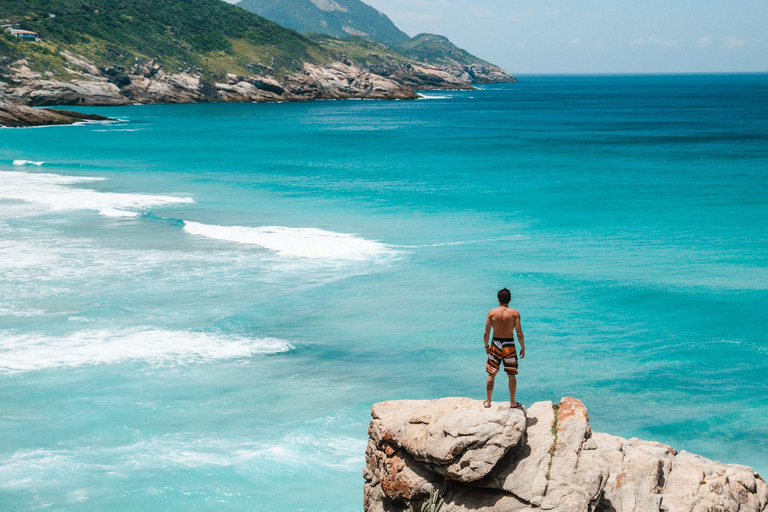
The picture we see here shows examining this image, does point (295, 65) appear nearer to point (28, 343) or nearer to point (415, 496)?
point (28, 343)

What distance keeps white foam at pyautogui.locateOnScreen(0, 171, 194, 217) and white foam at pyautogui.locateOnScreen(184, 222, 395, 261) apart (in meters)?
5.50

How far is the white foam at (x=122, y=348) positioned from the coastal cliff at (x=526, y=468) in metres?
8.02

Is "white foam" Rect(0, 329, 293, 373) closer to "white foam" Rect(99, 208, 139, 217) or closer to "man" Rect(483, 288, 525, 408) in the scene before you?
"man" Rect(483, 288, 525, 408)

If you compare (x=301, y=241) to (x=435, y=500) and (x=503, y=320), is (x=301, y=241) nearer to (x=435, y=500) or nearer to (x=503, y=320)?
(x=503, y=320)

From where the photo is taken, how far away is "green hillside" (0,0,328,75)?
111 metres

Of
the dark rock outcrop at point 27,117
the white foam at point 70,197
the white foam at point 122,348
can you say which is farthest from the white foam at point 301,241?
the dark rock outcrop at point 27,117

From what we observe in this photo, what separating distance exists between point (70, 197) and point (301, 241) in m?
15.4

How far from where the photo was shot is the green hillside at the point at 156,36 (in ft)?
365

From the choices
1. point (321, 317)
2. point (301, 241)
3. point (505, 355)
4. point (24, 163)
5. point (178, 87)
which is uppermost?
point (178, 87)

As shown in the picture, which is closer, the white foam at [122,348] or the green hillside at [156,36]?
the white foam at [122,348]

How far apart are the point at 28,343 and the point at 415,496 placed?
38.9 ft

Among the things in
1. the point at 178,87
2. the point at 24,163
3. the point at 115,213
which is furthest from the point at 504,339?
the point at 178,87

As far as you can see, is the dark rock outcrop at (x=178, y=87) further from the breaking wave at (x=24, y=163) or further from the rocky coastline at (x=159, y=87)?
the breaking wave at (x=24, y=163)

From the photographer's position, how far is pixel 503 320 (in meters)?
9.27
